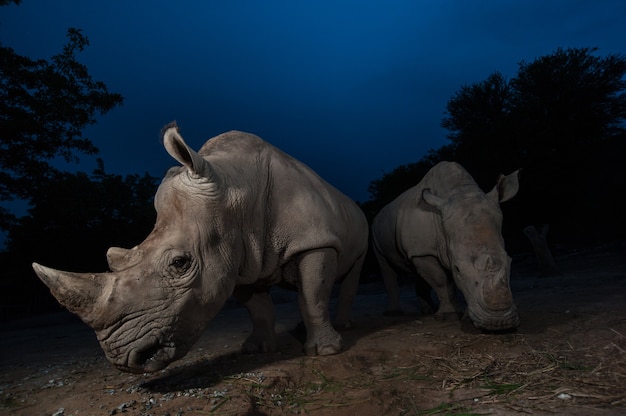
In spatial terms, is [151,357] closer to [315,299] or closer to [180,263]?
[180,263]

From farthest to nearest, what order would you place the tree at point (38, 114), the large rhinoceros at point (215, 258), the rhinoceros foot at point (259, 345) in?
the tree at point (38, 114), the rhinoceros foot at point (259, 345), the large rhinoceros at point (215, 258)

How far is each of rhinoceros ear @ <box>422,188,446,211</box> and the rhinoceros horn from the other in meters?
3.56

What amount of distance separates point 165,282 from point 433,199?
3.25 meters

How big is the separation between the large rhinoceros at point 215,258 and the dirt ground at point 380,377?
32 cm

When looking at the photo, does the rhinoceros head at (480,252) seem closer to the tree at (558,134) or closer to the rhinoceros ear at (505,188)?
the rhinoceros ear at (505,188)

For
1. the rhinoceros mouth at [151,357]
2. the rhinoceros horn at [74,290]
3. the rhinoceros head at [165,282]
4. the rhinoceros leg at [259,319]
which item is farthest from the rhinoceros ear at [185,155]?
the rhinoceros leg at [259,319]

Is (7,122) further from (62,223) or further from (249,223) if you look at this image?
(249,223)

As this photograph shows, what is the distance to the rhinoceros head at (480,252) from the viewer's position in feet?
12.2

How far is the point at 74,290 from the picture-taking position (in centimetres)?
247

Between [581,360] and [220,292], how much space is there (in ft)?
8.22

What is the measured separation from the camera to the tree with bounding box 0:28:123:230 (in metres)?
9.59

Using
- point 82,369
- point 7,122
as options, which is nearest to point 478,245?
point 82,369

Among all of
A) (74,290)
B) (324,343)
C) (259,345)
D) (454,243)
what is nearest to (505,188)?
(454,243)

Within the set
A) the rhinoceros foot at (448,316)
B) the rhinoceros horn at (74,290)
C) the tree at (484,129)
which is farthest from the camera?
the tree at (484,129)
